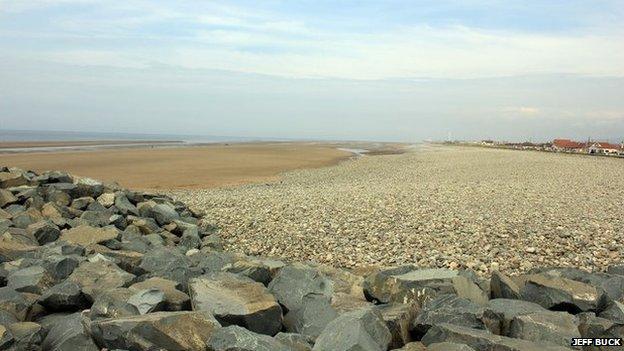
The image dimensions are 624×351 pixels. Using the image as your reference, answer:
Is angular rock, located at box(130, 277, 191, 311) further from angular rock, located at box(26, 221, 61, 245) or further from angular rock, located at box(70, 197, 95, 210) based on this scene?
angular rock, located at box(70, 197, 95, 210)

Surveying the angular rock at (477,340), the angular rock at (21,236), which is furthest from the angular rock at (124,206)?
the angular rock at (477,340)

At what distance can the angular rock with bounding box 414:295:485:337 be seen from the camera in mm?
4773

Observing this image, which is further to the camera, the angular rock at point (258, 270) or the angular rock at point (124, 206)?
the angular rock at point (124, 206)

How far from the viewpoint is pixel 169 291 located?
547 cm

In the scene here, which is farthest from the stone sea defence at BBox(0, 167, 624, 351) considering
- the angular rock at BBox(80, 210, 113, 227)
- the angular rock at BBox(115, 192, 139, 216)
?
the angular rock at BBox(115, 192, 139, 216)

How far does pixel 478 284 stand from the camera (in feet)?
20.5

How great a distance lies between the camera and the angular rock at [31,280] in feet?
19.5

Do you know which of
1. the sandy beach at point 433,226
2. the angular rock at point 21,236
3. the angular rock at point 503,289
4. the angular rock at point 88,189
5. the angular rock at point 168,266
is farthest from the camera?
the angular rock at point 88,189

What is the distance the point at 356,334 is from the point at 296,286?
5.80 ft

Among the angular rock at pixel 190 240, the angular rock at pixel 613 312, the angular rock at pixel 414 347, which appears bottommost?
the angular rock at pixel 190 240

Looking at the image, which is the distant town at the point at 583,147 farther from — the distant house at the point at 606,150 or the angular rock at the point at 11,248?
the angular rock at the point at 11,248

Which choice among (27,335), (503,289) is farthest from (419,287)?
(27,335)

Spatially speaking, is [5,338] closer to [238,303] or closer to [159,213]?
[238,303]

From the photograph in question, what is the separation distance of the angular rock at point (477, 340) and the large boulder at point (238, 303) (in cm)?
161
